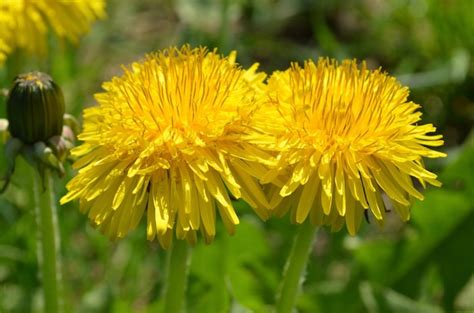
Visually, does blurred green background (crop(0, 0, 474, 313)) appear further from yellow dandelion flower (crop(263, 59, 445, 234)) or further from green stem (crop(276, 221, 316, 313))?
yellow dandelion flower (crop(263, 59, 445, 234))

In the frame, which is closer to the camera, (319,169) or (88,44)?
(319,169)

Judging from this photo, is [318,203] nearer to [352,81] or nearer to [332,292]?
[352,81]

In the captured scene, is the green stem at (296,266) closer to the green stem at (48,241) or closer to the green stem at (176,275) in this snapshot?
the green stem at (176,275)

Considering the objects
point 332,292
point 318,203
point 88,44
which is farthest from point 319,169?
point 88,44

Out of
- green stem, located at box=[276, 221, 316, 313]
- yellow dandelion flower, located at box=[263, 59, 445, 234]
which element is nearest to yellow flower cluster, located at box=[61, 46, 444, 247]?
yellow dandelion flower, located at box=[263, 59, 445, 234]

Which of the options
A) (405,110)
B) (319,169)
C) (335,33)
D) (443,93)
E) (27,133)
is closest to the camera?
→ (319,169)

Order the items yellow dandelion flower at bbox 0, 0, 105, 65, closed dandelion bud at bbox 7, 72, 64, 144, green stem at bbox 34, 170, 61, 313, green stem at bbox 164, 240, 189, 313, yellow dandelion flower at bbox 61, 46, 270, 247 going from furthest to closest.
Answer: yellow dandelion flower at bbox 0, 0, 105, 65 → green stem at bbox 34, 170, 61, 313 → closed dandelion bud at bbox 7, 72, 64, 144 → green stem at bbox 164, 240, 189, 313 → yellow dandelion flower at bbox 61, 46, 270, 247
